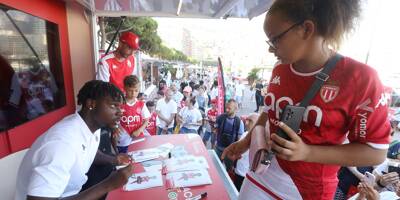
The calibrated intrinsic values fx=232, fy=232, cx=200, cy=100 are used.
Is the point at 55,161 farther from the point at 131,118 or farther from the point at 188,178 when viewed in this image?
the point at 131,118

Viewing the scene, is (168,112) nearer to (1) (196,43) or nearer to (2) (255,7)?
(2) (255,7)

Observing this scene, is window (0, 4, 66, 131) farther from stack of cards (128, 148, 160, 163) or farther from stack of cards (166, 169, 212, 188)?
stack of cards (166, 169, 212, 188)

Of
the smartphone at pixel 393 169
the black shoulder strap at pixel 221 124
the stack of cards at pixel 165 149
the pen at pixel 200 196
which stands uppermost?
the pen at pixel 200 196

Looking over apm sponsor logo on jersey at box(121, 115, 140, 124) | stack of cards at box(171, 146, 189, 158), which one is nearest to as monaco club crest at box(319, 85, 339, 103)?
stack of cards at box(171, 146, 189, 158)

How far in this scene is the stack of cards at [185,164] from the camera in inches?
68.0

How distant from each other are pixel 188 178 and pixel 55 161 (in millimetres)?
817

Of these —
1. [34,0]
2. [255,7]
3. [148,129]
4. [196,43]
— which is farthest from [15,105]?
[196,43]

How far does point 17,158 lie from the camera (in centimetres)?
210

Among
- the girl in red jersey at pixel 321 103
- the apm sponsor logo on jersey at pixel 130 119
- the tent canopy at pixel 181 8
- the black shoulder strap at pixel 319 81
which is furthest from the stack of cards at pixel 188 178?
the tent canopy at pixel 181 8

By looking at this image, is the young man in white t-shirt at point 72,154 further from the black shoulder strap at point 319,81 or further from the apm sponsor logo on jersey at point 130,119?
the apm sponsor logo on jersey at point 130,119

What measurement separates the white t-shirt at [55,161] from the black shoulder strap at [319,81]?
1113mm

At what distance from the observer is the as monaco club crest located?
0.80 metres

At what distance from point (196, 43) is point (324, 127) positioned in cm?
4990

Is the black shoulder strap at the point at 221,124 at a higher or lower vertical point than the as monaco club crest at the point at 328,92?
lower
